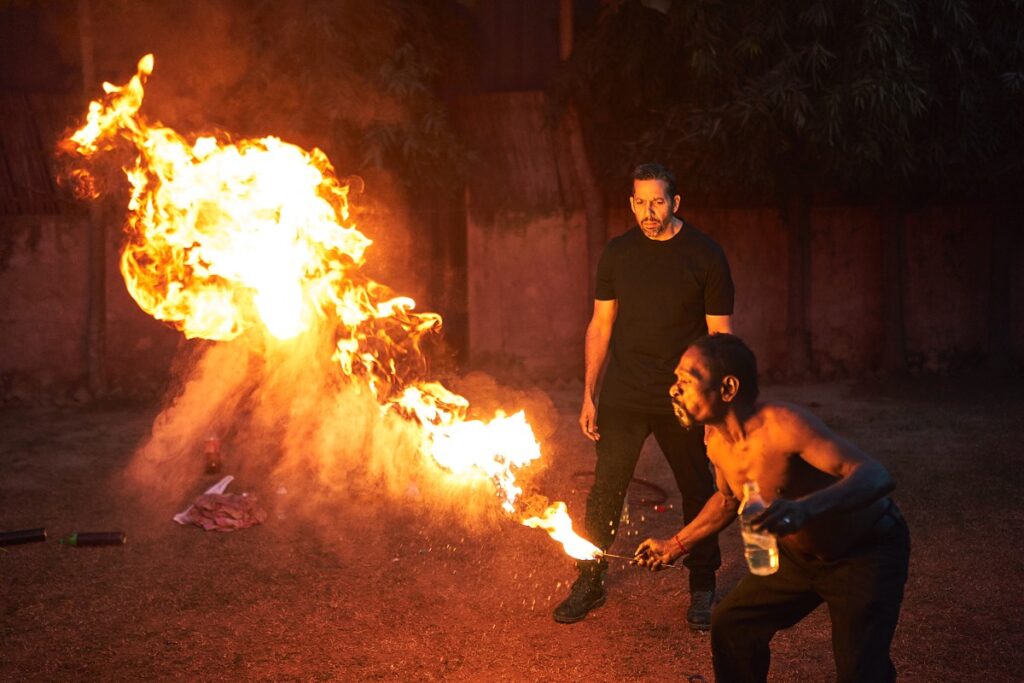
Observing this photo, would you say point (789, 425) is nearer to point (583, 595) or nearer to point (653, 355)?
point (653, 355)

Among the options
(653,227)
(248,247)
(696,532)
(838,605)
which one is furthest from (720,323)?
(248,247)

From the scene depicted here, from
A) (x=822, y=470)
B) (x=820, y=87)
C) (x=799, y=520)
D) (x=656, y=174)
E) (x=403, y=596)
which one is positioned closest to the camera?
(x=799, y=520)

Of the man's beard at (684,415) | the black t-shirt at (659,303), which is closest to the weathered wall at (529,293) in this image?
the black t-shirt at (659,303)

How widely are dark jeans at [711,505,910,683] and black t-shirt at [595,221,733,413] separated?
1.68m

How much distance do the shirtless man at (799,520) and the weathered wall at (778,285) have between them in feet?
31.6

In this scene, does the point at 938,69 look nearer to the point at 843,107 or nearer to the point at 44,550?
the point at 843,107

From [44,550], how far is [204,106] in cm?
711

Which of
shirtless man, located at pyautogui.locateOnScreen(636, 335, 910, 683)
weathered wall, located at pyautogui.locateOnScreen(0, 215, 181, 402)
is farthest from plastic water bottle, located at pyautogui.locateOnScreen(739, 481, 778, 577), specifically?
weathered wall, located at pyautogui.locateOnScreen(0, 215, 181, 402)

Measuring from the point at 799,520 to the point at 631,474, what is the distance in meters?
2.20

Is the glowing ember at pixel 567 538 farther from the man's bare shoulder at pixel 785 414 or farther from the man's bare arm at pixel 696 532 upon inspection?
the man's bare shoulder at pixel 785 414

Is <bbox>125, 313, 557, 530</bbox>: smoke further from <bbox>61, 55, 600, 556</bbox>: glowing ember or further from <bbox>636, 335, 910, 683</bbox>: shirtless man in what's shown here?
<bbox>636, 335, 910, 683</bbox>: shirtless man

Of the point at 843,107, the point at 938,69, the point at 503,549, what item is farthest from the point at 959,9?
the point at 503,549

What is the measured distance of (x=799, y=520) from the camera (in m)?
3.04

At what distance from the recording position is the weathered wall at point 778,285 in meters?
13.3
